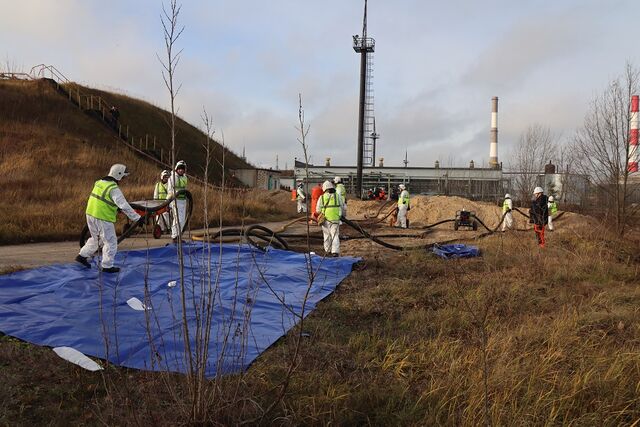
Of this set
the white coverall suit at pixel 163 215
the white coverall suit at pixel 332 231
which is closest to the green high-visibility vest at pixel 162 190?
the white coverall suit at pixel 163 215

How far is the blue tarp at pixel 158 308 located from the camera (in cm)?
330

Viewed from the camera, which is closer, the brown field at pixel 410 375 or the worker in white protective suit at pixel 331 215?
the brown field at pixel 410 375

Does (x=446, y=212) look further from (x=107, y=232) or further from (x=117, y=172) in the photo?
(x=107, y=232)

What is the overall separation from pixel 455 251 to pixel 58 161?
883 inches

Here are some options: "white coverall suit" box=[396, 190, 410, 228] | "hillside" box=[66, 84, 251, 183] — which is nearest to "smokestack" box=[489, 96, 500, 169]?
"hillside" box=[66, 84, 251, 183]

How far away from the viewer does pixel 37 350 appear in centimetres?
421

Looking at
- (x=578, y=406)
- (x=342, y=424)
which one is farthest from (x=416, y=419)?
(x=578, y=406)

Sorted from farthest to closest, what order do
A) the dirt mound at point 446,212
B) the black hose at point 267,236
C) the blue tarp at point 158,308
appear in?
the dirt mound at point 446,212 → the black hose at point 267,236 → the blue tarp at point 158,308

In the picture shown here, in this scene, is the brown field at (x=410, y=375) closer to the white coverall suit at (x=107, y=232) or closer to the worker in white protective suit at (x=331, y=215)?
the white coverall suit at (x=107, y=232)

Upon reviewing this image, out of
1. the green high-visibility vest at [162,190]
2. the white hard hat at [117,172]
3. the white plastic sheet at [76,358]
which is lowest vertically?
the white plastic sheet at [76,358]

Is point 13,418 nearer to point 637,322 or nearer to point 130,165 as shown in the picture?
point 637,322

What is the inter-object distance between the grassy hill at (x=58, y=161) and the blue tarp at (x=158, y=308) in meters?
4.44

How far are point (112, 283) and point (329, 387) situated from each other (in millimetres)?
4566

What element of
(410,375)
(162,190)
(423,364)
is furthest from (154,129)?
(410,375)
